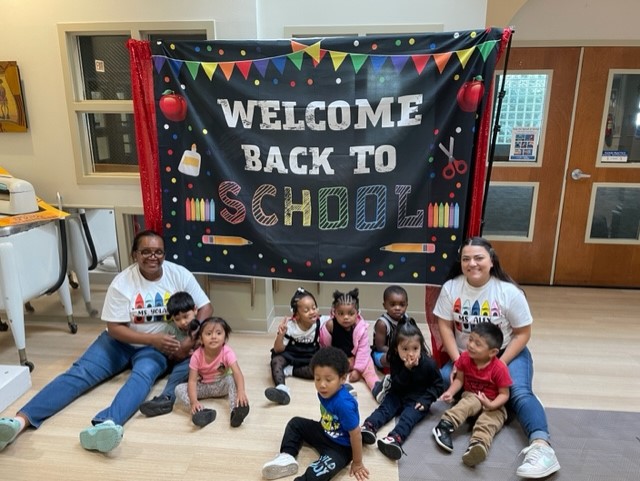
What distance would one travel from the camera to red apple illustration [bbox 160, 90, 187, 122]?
8.46 feet

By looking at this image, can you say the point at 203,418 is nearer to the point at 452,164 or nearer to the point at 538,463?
the point at 538,463

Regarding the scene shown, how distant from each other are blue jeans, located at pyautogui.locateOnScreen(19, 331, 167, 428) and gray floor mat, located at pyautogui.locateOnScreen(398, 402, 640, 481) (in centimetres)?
126

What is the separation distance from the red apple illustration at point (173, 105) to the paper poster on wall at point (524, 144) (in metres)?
2.53

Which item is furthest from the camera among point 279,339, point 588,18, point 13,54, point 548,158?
point 548,158

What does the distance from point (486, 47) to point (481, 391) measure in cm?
165

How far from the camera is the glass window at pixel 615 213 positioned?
3.70 m

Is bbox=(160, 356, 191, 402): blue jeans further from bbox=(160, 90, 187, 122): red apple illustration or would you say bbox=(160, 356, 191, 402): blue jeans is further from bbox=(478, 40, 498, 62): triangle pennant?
bbox=(478, 40, 498, 62): triangle pennant

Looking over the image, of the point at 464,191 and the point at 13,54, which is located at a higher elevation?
the point at 13,54

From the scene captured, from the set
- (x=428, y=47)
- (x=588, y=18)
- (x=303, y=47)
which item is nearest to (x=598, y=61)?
(x=588, y=18)

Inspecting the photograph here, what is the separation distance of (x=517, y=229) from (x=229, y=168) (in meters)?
2.49

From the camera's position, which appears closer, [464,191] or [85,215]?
[464,191]

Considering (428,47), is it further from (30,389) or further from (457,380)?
(30,389)

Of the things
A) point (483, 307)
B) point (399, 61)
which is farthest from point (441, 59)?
point (483, 307)

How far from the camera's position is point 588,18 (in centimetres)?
340
